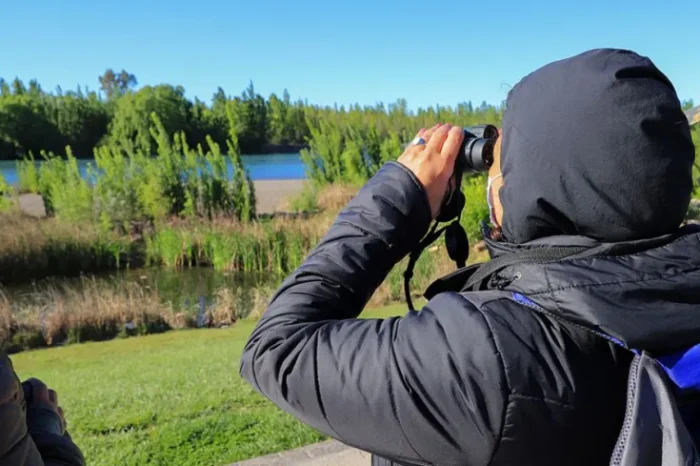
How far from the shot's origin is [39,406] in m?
1.85

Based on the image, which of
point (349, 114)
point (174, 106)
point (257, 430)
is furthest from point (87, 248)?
point (174, 106)

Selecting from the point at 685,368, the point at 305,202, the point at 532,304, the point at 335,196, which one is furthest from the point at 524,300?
the point at 305,202

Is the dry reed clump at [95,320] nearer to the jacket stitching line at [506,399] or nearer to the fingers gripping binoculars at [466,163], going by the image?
the fingers gripping binoculars at [466,163]

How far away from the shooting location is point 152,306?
1254cm

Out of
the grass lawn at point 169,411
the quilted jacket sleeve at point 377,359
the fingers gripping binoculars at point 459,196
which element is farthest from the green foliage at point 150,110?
the quilted jacket sleeve at point 377,359

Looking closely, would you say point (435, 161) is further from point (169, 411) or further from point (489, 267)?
point (169, 411)

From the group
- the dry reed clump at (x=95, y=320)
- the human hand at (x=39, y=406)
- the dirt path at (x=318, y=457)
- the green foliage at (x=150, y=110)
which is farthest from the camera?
the green foliage at (x=150, y=110)

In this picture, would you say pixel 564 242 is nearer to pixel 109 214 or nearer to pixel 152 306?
pixel 152 306

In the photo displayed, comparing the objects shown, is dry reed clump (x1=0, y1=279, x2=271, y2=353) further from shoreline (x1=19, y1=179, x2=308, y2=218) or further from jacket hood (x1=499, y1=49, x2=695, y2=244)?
shoreline (x1=19, y1=179, x2=308, y2=218)

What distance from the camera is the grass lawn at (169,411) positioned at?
161 inches

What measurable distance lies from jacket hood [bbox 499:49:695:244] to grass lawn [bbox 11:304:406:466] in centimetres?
318

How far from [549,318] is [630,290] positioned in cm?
14

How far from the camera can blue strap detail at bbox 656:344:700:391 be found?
1072 mm

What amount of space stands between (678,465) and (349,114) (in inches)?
1841
